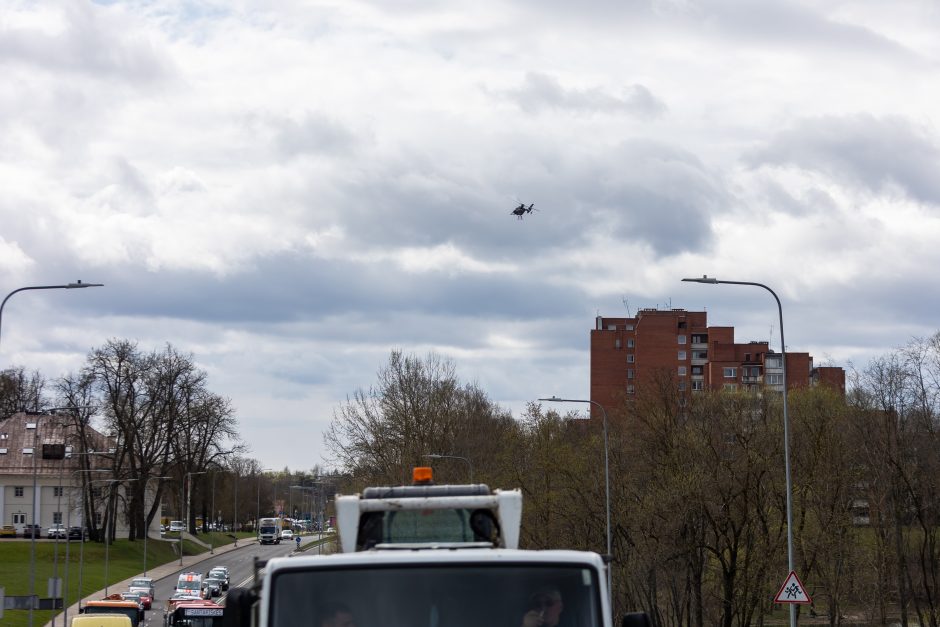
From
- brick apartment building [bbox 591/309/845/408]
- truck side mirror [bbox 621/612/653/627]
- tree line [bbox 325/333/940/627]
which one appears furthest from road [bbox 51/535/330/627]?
truck side mirror [bbox 621/612/653/627]

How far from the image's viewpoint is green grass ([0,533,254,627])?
75.2 meters

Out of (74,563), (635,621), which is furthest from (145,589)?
(635,621)

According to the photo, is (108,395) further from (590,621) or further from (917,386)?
(590,621)

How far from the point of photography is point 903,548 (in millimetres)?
48344

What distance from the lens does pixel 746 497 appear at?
41500mm

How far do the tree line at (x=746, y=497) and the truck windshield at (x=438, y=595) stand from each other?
3376 cm

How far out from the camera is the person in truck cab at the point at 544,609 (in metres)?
7.88

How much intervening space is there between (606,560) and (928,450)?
139ft

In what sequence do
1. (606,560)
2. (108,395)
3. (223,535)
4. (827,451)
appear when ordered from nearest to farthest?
1. (606,560)
2. (827,451)
3. (108,395)
4. (223,535)

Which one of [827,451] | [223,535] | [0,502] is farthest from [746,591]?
[223,535]

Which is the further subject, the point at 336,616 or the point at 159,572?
the point at 159,572

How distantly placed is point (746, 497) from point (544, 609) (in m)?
34.9

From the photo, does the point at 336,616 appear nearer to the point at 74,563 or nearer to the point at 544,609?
the point at 544,609

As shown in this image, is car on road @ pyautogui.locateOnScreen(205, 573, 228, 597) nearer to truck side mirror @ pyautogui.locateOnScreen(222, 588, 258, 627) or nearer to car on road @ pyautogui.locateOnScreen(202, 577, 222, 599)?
car on road @ pyautogui.locateOnScreen(202, 577, 222, 599)
